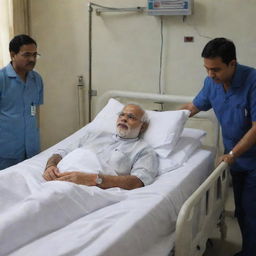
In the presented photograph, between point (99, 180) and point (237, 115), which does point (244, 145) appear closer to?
point (237, 115)

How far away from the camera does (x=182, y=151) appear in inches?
95.5

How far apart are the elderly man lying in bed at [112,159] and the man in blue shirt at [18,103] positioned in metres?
0.31

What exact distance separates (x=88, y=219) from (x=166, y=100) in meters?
1.49

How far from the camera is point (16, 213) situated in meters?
1.40

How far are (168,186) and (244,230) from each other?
0.65 meters

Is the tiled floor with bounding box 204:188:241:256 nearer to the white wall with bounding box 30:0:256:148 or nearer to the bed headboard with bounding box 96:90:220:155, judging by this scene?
the bed headboard with bounding box 96:90:220:155

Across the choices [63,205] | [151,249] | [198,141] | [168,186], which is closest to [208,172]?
[198,141]

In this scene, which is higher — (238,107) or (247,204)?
(238,107)

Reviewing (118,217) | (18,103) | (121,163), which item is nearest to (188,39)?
(121,163)

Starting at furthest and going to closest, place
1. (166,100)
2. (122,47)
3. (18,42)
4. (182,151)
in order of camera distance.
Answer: (122,47), (166,100), (182,151), (18,42)

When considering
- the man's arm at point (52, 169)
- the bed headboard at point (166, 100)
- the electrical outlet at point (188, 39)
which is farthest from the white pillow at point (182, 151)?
the electrical outlet at point (188, 39)

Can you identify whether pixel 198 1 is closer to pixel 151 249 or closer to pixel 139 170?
pixel 139 170

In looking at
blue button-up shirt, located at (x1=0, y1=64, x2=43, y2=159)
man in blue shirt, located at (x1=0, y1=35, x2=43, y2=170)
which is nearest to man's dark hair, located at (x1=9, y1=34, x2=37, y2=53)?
man in blue shirt, located at (x1=0, y1=35, x2=43, y2=170)

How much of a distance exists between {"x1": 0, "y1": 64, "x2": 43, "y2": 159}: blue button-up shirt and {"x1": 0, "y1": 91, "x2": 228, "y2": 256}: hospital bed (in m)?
0.18
